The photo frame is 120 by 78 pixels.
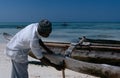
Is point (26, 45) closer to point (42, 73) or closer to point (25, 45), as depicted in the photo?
point (25, 45)

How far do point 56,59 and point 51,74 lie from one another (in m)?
3.21

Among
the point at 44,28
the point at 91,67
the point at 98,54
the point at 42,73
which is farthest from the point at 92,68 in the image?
the point at 42,73

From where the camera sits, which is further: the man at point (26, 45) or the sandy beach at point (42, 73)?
the sandy beach at point (42, 73)

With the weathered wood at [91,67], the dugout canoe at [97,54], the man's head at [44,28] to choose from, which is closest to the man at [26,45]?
the man's head at [44,28]

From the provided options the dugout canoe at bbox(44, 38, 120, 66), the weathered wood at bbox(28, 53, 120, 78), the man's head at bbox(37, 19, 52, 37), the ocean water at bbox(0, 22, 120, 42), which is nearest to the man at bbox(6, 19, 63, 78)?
the man's head at bbox(37, 19, 52, 37)

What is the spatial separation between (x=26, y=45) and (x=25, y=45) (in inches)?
0.6

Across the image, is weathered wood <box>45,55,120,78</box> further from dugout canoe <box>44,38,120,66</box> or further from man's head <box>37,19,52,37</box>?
dugout canoe <box>44,38,120,66</box>

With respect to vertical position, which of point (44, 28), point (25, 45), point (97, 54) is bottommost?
point (97, 54)

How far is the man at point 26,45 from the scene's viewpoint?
430 centimetres

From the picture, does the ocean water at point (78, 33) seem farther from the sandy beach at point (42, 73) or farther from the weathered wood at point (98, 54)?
the weathered wood at point (98, 54)

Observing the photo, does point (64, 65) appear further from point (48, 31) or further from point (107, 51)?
point (107, 51)

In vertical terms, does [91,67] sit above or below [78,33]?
above

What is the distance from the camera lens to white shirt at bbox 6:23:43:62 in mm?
4320

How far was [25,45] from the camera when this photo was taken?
15.1 ft
